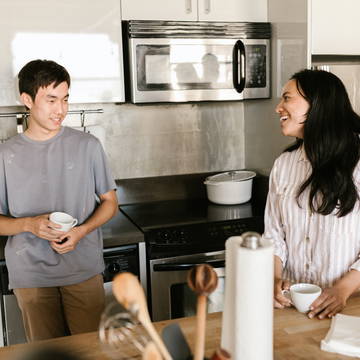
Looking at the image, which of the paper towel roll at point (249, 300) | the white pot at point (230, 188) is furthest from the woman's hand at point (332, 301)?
the white pot at point (230, 188)

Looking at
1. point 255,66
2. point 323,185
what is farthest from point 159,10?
point 323,185

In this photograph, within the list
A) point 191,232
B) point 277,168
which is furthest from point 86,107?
point 277,168

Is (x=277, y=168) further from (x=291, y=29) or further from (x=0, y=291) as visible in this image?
(x=0, y=291)

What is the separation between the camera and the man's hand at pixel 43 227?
1.77m

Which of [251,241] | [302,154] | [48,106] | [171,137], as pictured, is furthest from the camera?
[171,137]

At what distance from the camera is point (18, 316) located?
2207mm

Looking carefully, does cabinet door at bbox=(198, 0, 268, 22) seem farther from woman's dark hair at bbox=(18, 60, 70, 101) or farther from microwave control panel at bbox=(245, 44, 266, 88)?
woman's dark hair at bbox=(18, 60, 70, 101)

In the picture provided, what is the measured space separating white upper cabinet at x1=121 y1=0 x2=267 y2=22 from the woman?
115 cm

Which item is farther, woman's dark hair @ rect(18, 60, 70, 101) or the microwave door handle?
the microwave door handle

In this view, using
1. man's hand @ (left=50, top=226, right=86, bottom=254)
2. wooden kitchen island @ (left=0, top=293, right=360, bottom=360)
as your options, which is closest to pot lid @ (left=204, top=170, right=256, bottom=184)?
man's hand @ (left=50, top=226, right=86, bottom=254)

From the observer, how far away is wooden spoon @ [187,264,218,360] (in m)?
0.76

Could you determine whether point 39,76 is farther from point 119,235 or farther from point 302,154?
point 302,154

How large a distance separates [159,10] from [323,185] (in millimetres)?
1459

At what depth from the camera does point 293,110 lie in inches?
63.7
